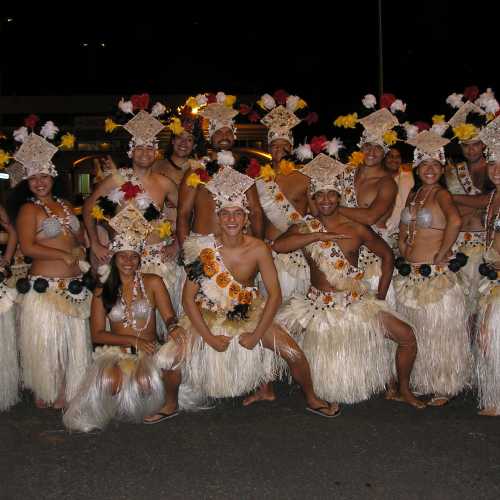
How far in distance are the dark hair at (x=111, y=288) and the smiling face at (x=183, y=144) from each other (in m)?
1.65

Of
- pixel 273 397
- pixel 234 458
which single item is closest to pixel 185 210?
pixel 273 397

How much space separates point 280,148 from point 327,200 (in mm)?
1331

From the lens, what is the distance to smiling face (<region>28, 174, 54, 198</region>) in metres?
4.74

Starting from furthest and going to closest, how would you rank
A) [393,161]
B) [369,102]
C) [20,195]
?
[393,161] → [369,102] → [20,195]

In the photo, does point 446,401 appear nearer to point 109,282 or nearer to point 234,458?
point 234,458

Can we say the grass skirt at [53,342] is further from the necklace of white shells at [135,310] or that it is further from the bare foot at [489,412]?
the bare foot at [489,412]

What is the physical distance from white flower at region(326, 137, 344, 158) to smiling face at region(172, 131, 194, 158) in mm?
1481

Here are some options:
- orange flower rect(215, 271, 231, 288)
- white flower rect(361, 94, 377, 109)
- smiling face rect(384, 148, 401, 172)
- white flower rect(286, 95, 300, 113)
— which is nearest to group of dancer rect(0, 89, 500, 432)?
orange flower rect(215, 271, 231, 288)

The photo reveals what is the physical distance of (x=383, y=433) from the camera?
13.2ft

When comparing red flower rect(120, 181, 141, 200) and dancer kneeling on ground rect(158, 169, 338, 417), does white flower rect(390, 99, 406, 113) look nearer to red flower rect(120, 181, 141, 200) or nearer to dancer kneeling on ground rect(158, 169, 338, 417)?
dancer kneeling on ground rect(158, 169, 338, 417)

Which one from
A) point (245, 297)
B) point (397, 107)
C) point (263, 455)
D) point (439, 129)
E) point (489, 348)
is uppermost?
point (397, 107)

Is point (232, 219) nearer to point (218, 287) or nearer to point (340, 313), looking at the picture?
point (218, 287)

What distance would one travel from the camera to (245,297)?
4.41 m

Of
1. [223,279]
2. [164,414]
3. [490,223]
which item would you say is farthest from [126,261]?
[490,223]
